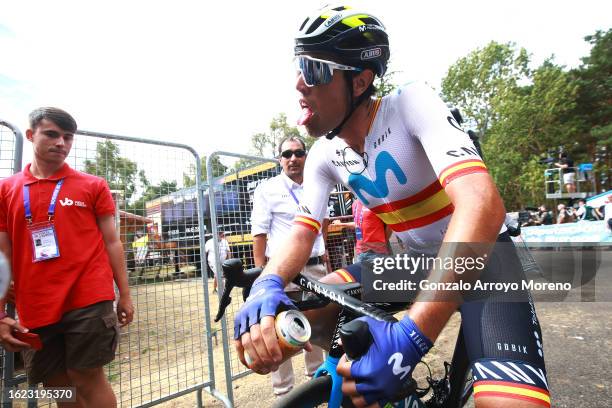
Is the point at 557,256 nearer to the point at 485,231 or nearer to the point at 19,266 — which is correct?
the point at 485,231

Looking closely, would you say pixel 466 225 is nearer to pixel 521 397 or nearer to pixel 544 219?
pixel 521 397

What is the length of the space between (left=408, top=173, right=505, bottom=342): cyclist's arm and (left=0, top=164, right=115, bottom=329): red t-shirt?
2.31 metres

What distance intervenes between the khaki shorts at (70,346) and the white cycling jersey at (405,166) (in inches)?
66.0

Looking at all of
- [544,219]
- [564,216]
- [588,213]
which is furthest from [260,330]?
[544,219]

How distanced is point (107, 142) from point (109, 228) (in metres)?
0.89

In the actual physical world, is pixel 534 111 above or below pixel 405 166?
above

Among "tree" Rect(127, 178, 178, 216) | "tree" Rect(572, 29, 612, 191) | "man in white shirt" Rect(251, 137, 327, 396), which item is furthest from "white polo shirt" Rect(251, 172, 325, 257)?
"tree" Rect(572, 29, 612, 191)

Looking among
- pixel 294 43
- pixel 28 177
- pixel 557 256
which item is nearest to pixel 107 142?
pixel 28 177

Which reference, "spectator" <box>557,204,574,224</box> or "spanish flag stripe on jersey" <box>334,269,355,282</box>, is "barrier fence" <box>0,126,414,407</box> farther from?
"spectator" <box>557,204,574,224</box>

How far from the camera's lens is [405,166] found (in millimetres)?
1626

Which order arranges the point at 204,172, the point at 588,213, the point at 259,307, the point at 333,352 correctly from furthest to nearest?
the point at 588,213
the point at 204,172
the point at 333,352
the point at 259,307

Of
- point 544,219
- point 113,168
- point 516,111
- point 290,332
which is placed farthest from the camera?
point 516,111

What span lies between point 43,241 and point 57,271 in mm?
226

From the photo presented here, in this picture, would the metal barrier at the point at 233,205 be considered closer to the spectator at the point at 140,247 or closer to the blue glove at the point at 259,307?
the spectator at the point at 140,247
